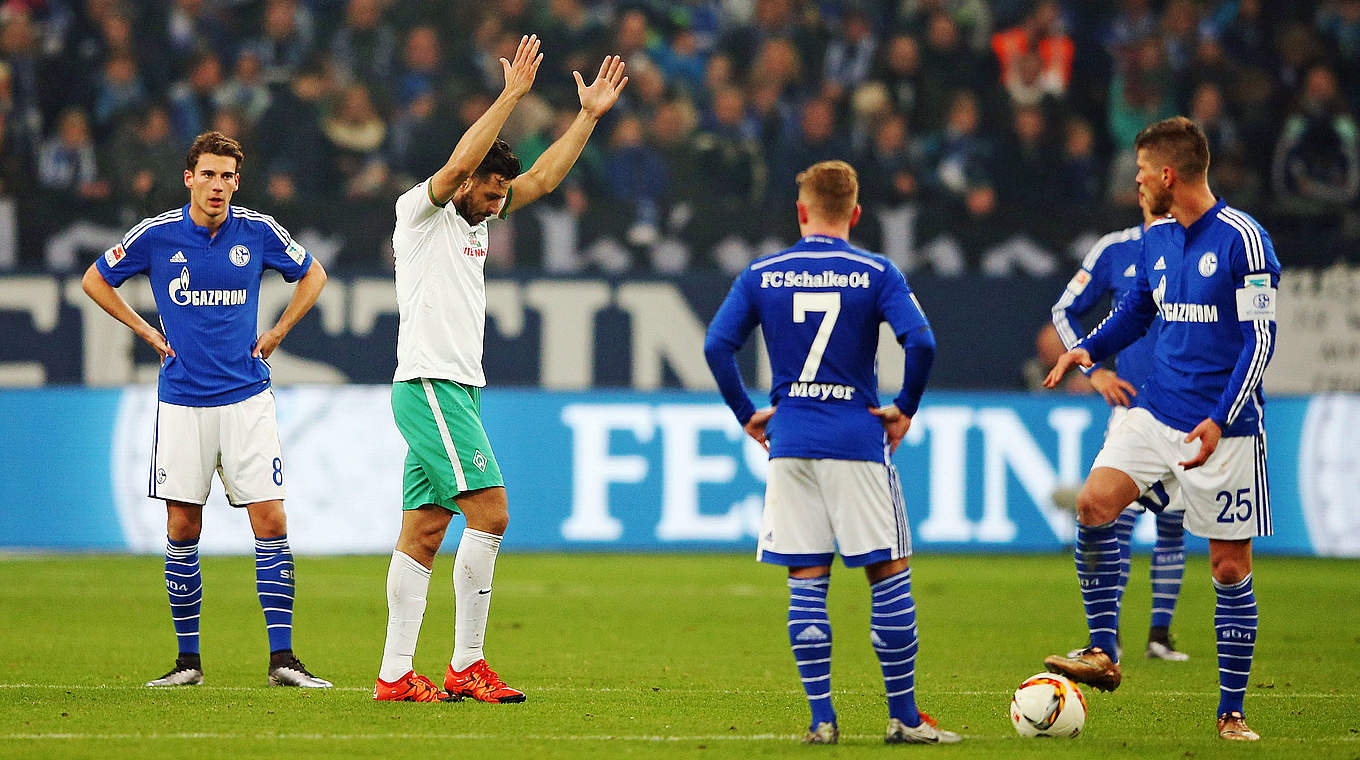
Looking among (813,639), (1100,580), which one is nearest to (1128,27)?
(1100,580)

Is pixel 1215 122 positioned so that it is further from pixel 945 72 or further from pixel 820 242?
pixel 820 242

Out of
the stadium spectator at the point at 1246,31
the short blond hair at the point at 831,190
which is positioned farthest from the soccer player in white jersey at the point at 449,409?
the stadium spectator at the point at 1246,31

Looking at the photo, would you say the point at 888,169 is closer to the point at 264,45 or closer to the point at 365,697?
the point at 264,45

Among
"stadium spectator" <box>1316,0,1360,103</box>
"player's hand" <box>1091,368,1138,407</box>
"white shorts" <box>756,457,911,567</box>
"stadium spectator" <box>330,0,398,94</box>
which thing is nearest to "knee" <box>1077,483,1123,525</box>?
"player's hand" <box>1091,368,1138,407</box>

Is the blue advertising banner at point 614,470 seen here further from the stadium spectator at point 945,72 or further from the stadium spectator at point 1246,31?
the stadium spectator at point 1246,31

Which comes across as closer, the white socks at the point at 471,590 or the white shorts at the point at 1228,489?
the white shorts at the point at 1228,489

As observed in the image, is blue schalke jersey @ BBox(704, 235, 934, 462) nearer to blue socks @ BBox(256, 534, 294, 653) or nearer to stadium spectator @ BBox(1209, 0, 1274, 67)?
blue socks @ BBox(256, 534, 294, 653)

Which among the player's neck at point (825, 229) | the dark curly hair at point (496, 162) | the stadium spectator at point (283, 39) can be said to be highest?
the stadium spectator at point (283, 39)

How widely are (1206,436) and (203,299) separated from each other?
4.11 metres

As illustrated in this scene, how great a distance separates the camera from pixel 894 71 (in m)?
17.9

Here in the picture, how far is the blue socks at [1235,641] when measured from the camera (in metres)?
5.98

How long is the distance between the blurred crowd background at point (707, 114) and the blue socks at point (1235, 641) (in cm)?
969

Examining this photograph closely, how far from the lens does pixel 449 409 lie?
6.53 m

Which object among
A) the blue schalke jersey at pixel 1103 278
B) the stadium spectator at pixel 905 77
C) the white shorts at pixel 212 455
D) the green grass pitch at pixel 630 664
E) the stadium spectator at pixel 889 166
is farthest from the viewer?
the stadium spectator at pixel 905 77
